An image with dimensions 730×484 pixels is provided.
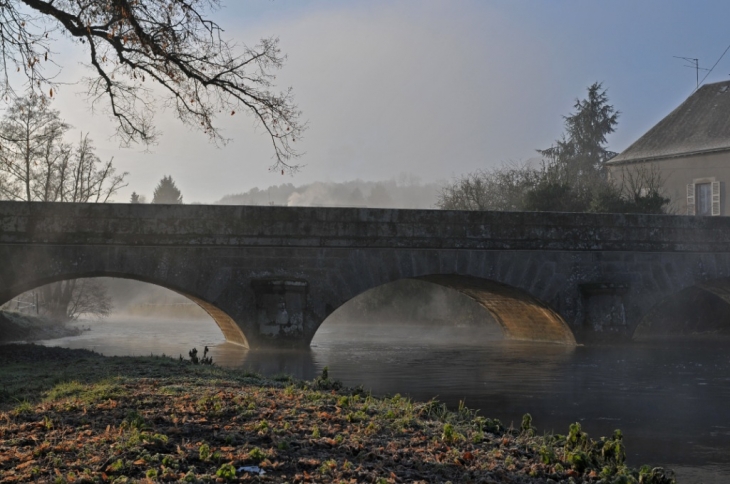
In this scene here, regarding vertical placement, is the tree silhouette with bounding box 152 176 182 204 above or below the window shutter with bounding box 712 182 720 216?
above

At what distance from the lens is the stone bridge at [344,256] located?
579 inches

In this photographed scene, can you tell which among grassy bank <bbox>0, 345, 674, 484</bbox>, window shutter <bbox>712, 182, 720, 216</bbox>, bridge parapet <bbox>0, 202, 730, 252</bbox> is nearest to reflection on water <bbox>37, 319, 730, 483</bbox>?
grassy bank <bbox>0, 345, 674, 484</bbox>

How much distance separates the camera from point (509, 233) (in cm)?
1712

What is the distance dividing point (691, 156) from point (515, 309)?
1727 cm

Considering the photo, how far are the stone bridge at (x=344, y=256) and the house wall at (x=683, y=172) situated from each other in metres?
14.5

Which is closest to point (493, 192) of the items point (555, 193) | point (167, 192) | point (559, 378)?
point (555, 193)

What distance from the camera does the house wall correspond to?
107 ft

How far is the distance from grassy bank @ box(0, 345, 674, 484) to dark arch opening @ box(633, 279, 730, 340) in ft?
57.5

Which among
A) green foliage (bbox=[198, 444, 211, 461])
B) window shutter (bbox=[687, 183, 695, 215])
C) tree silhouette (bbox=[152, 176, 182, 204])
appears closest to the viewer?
green foliage (bbox=[198, 444, 211, 461])

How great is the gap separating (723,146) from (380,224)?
21.4 meters

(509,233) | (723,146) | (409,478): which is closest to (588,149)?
(723,146)

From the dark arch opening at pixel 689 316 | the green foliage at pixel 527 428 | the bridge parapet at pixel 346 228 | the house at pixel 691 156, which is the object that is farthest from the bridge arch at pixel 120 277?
the house at pixel 691 156

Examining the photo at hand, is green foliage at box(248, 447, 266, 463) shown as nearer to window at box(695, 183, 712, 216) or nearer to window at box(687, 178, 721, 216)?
window at box(687, 178, 721, 216)

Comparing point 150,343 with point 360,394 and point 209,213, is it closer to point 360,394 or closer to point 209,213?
point 209,213
